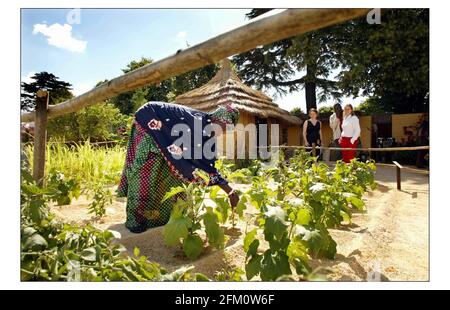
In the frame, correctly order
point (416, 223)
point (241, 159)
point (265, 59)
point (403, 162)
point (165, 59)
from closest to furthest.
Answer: point (165, 59), point (416, 223), point (241, 159), point (403, 162), point (265, 59)

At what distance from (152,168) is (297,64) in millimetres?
12873

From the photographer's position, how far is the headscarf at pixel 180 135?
8.83 ft

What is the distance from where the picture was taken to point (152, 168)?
2809mm

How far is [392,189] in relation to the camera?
18.7ft

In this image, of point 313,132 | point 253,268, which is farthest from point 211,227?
point 313,132

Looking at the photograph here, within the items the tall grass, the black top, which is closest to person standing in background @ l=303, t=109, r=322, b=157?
the black top

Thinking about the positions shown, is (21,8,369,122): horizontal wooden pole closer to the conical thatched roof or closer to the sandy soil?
the sandy soil

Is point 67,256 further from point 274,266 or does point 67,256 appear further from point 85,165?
point 85,165

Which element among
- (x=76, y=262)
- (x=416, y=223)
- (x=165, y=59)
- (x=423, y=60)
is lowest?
(x=416, y=223)

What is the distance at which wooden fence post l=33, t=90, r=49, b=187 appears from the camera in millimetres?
2160

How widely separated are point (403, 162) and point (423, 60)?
11.3ft

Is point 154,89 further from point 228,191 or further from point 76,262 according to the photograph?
point 76,262

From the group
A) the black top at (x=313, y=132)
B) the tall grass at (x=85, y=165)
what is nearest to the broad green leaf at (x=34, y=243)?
the tall grass at (x=85, y=165)
